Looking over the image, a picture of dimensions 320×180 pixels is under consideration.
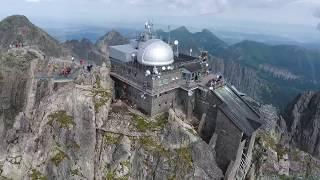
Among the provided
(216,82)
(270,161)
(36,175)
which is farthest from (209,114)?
(36,175)

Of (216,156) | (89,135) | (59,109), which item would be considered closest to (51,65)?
(59,109)

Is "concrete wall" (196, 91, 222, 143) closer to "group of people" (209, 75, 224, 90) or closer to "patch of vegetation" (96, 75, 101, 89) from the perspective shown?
"group of people" (209, 75, 224, 90)

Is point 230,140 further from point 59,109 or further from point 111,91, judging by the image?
point 59,109

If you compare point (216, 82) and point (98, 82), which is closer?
point (98, 82)

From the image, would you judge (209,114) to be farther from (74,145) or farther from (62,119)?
(62,119)

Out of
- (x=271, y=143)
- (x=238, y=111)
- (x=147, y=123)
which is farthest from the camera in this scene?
(x=271, y=143)

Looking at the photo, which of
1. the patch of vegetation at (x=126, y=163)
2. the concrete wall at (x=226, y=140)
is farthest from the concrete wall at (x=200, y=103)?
the patch of vegetation at (x=126, y=163)

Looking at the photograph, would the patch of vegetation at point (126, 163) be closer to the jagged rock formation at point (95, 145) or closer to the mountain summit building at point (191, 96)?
the jagged rock formation at point (95, 145)
